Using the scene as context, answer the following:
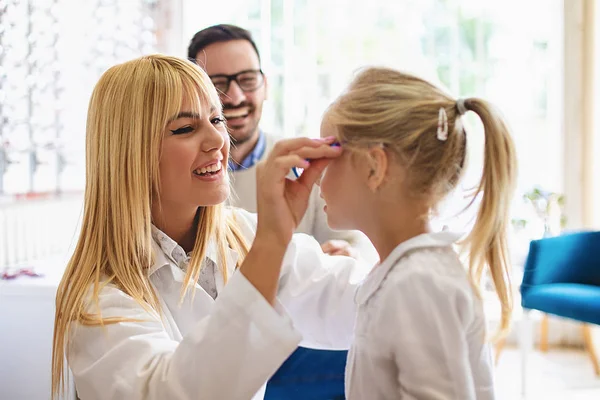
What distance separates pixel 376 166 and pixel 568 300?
2.32 metres

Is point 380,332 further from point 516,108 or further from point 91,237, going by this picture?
point 516,108

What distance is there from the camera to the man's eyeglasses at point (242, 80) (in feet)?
8.00

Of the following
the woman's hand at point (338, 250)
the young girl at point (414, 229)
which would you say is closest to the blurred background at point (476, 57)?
the woman's hand at point (338, 250)

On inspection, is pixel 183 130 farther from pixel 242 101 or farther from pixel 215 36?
pixel 215 36

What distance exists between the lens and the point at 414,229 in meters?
1.16

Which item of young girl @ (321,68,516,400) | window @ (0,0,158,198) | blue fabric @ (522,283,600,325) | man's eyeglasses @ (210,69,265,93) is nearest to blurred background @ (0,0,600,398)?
window @ (0,0,158,198)

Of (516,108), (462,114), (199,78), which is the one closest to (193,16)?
(516,108)

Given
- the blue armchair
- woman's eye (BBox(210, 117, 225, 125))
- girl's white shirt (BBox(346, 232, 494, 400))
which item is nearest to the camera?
girl's white shirt (BBox(346, 232, 494, 400))

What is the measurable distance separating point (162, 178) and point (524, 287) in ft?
8.27

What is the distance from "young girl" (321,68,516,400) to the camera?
3.26ft

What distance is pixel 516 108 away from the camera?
446 centimetres

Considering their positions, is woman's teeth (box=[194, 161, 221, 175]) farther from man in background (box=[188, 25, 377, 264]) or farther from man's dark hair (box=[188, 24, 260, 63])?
man's dark hair (box=[188, 24, 260, 63])

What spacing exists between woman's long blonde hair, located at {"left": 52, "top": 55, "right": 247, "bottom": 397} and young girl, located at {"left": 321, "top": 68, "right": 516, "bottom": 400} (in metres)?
0.34

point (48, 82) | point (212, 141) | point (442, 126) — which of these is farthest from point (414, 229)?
point (48, 82)
